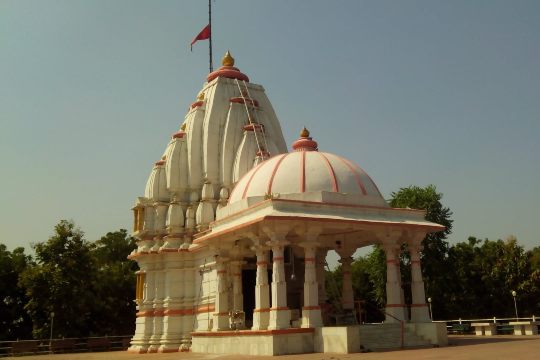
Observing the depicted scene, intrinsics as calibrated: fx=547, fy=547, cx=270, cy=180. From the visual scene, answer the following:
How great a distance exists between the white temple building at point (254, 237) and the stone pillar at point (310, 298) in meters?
0.04

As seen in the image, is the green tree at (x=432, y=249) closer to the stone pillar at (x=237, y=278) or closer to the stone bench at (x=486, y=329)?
the stone bench at (x=486, y=329)

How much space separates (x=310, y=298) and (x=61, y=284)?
21702 mm

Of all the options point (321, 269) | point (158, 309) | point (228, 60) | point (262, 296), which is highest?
point (228, 60)

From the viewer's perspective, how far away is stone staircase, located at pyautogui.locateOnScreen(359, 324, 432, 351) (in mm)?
19172

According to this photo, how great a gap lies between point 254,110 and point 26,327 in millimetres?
23731

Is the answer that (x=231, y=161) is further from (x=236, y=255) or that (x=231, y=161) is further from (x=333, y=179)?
(x=333, y=179)

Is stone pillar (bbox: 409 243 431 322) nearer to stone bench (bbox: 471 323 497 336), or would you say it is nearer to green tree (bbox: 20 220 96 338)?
stone bench (bbox: 471 323 497 336)

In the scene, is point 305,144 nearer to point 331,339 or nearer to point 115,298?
point 331,339

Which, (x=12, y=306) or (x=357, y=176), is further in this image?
(x=12, y=306)

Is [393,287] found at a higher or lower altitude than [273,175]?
lower

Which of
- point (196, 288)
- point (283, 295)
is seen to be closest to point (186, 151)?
point (196, 288)

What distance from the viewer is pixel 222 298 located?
2353 cm

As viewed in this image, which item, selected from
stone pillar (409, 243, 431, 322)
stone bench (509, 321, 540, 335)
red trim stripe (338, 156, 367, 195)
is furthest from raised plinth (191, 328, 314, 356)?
stone bench (509, 321, 540, 335)

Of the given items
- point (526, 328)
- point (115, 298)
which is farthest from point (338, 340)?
point (115, 298)
